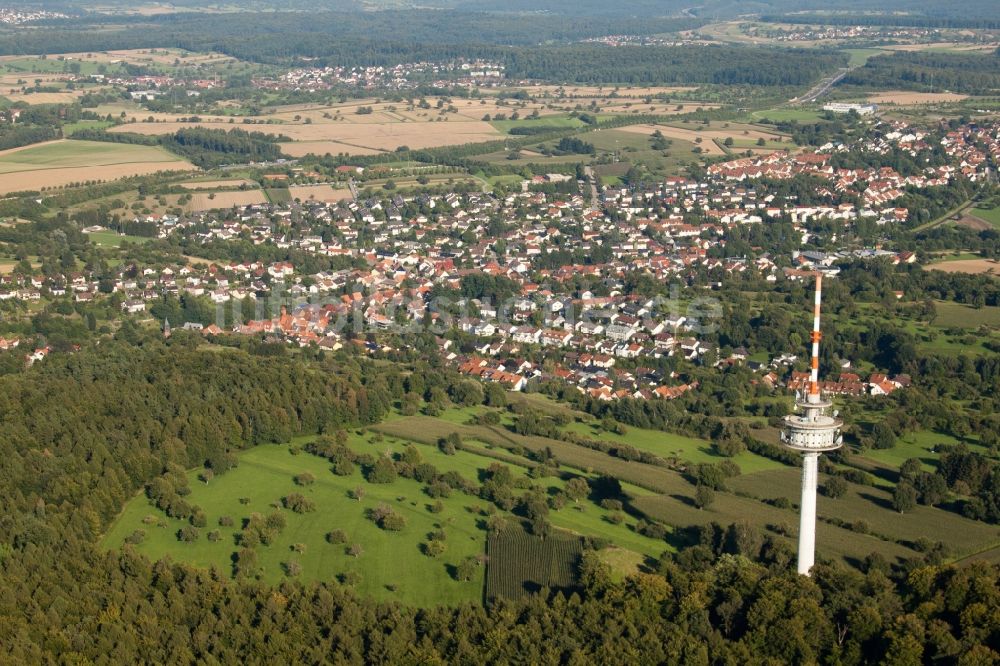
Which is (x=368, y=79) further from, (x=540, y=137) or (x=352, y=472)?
(x=352, y=472)

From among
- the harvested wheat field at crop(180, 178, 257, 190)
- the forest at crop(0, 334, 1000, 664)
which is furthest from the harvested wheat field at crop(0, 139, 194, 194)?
the forest at crop(0, 334, 1000, 664)

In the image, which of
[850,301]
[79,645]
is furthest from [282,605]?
[850,301]

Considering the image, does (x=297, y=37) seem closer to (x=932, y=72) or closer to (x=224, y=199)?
(x=932, y=72)

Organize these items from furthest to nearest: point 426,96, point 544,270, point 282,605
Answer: point 426,96 → point 544,270 → point 282,605

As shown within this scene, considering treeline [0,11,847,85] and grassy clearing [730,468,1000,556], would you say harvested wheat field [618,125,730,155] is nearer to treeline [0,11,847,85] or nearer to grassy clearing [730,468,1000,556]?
treeline [0,11,847,85]

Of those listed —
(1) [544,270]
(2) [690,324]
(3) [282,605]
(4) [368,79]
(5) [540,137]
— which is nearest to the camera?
(3) [282,605]

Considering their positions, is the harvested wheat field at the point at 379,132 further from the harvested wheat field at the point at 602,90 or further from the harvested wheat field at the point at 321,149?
the harvested wheat field at the point at 602,90

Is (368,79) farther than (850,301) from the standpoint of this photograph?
Yes
